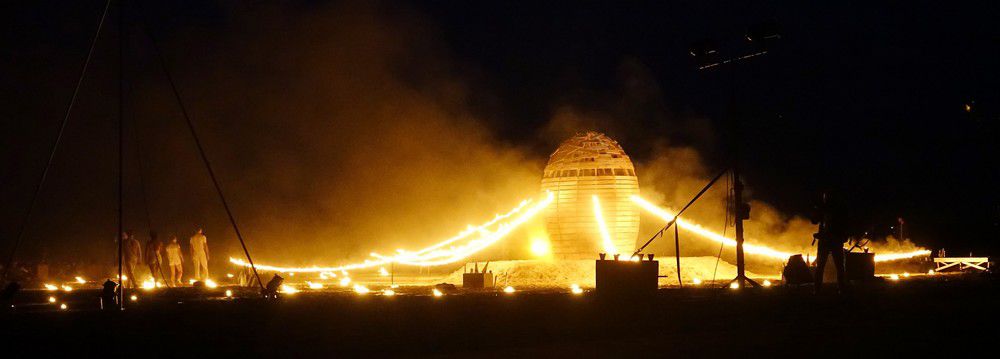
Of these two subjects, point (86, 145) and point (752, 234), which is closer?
point (752, 234)

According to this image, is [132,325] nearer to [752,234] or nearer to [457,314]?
A: [457,314]

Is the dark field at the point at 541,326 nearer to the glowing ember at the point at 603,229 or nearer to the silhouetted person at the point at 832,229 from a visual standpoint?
the silhouetted person at the point at 832,229

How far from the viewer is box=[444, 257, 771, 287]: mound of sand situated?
28.3 metres

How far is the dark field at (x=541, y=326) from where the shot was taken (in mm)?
10516

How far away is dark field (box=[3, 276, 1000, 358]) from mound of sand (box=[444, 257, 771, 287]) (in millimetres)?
10418

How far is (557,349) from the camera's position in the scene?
10.3m

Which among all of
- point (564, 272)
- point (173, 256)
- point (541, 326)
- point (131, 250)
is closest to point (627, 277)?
point (541, 326)

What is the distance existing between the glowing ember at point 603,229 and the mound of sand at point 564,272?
45.2 inches

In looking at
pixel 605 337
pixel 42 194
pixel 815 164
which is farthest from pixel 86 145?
pixel 605 337

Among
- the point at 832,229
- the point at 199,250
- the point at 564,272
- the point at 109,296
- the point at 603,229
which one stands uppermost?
the point at 603,229

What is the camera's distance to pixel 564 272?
94.5 feet

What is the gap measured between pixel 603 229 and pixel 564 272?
7.72 feet

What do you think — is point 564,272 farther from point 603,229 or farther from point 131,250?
point 131,250

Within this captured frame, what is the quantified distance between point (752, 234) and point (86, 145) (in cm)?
2986
